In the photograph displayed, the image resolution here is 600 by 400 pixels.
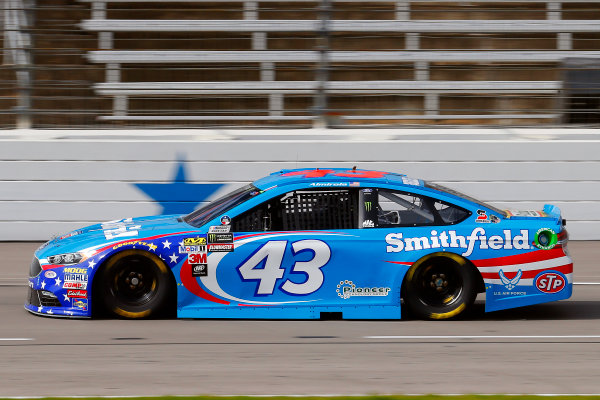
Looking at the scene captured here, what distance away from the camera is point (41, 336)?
22.4 ft

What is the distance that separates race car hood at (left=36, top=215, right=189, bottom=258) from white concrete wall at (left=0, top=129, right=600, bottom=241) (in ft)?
13.1

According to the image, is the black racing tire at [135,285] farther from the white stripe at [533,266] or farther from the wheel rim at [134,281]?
the white stripe at [533,266]

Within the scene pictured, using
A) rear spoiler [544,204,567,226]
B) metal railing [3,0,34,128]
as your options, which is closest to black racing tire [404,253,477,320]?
rear spoiler [544,204,567,226]

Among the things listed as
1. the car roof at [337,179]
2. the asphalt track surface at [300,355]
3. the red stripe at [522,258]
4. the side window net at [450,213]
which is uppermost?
the car roof at [337,179]

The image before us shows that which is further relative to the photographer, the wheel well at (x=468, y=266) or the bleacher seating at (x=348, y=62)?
the bleacher seating at (x=348, y=62)

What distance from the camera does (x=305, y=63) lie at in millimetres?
12836

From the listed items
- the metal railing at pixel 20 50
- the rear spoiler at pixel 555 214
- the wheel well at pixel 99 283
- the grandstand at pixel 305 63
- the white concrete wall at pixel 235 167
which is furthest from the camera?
the grandstand at pixel 305 63

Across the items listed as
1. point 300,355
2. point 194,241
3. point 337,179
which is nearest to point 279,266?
point 194,241

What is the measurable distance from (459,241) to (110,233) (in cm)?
279

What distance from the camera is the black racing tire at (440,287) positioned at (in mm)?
7297

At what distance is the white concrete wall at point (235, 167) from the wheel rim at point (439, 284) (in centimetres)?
463

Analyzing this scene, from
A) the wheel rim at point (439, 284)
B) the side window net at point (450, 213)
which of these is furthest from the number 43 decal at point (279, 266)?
the side window net at point (450, 213)

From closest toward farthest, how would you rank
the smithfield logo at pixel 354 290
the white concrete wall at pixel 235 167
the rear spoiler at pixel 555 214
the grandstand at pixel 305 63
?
the smithfield logo at pixel 354 290 < the rear spoiler at pixel 555 214 < the white concrete wall at pixel 235 167 < the grandstand at pixel 305 63

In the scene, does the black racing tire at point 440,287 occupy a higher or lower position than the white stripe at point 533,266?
lower
